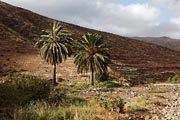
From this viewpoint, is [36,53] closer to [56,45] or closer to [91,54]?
[56,45]

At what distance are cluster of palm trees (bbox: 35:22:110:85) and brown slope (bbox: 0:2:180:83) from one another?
1605 centimetres

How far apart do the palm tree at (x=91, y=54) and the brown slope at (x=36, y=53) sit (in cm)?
1783

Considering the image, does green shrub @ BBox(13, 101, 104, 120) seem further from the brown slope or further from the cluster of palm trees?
the brown slope

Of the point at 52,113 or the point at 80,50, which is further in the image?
the point at 80,50

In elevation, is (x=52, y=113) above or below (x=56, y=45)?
below

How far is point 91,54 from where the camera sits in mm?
52906

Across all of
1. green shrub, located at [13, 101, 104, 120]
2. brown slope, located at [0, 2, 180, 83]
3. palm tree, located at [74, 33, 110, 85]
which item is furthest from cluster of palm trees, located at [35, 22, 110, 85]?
green shrub, located at [13, 101, 104, 120]

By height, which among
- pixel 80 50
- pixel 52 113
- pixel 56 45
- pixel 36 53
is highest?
pixel 56 45

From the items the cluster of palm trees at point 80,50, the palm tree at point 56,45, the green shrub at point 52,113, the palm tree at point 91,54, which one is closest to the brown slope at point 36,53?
the palm tree at point 56,45

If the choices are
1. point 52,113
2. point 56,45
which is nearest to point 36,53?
point 56,45

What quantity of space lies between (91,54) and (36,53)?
4108 cm

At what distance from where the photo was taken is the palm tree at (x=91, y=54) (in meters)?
52.9

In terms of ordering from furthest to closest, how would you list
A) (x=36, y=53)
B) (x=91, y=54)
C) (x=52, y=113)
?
(x=36, y=53) < (x=91, y=54) < (x=52, y=113)

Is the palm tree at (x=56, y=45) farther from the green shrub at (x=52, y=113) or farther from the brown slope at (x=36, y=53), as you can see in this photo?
the green shrub at (x=52, y=113)
